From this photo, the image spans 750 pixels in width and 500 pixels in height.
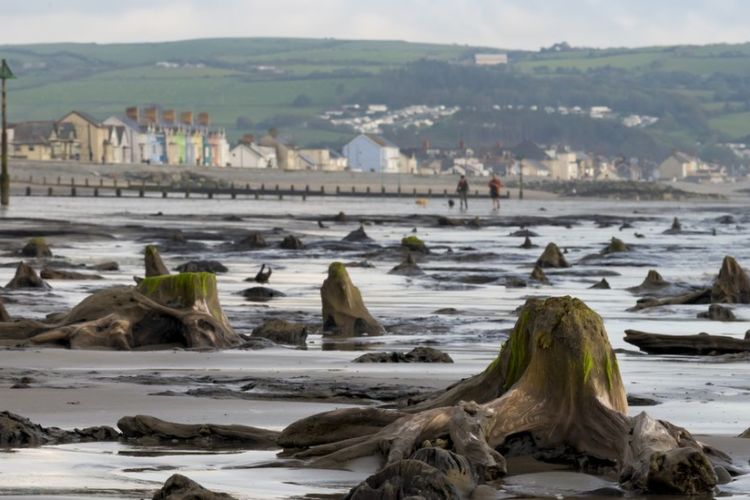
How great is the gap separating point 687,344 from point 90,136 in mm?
176733

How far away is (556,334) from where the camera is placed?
837cm

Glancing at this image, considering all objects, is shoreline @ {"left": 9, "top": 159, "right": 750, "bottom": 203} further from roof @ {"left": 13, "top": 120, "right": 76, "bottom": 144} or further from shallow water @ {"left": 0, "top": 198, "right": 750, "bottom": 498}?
shallow water @ {"left": 0, "top": 198, "right": 750, "bottom": 498}

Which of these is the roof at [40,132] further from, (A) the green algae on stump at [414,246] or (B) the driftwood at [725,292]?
(B) the driftwood at [725,292]

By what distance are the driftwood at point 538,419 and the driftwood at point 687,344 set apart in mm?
5418

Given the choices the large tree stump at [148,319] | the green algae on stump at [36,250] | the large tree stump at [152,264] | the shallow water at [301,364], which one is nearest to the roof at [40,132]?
the shallow water at [301,364]

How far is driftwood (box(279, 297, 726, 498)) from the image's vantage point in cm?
797

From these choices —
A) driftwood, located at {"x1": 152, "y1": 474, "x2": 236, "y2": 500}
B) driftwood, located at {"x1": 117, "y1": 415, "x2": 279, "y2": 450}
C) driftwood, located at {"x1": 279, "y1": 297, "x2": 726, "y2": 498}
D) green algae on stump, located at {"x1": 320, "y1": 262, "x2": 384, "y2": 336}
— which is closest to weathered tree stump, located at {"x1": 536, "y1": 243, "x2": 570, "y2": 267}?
green algae on stump, located at {"x1": 320, "y1": 262, "x2": 384, "y2": 336}

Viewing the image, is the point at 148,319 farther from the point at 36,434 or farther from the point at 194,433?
the point at 36,434

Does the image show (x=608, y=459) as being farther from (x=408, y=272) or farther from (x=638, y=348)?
(x=408, y=272)

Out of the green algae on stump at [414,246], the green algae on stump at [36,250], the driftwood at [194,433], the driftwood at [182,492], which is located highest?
the driftwood at [182,492]

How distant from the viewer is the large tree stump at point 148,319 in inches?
559

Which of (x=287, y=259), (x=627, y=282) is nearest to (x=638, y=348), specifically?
(x=627, y=282)

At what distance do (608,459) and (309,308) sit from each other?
11.9 m

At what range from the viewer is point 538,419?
8.38m
